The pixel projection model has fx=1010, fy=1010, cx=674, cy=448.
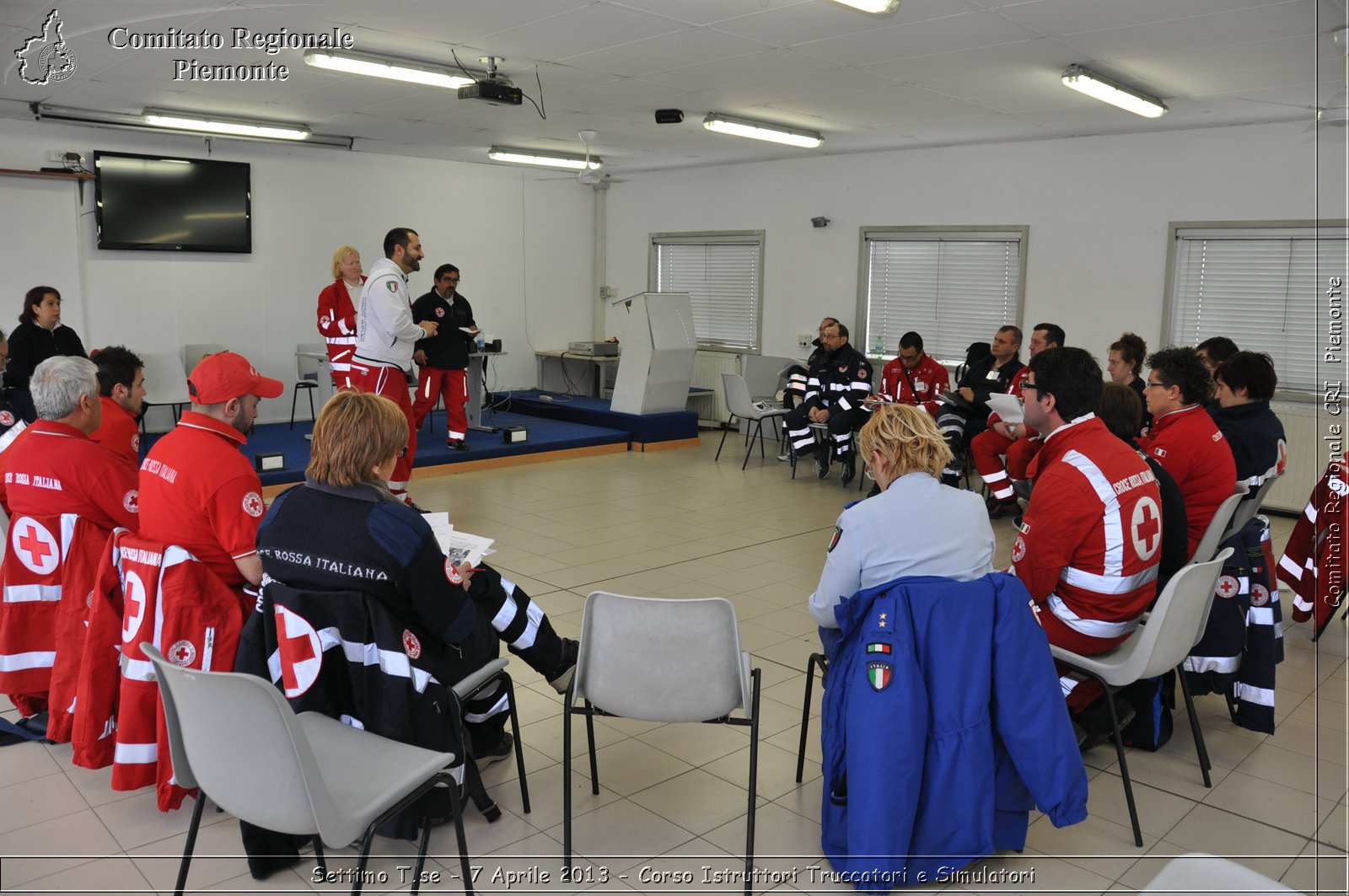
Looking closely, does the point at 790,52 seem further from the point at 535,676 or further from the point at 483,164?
the point at 483,164

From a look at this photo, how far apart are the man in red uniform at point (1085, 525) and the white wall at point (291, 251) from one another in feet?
27.4

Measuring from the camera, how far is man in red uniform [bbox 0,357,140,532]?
10.3 feet

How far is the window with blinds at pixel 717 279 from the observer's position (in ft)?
35.8

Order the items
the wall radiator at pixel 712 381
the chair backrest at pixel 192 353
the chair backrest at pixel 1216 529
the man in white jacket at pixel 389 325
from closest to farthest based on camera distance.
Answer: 1. the chair backrest at pixel 1216 529
2. the man in white jacket at pixel 389 325
3. the chair backrest at pixel 192 353
4. the wall radiator at pixel 712 381

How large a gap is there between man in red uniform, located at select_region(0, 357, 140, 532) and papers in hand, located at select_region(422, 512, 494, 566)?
0.97 meters

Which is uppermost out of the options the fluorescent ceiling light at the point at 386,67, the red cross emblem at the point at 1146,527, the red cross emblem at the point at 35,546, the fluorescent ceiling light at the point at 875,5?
the fluorescent ceiling light at the point at 386,67

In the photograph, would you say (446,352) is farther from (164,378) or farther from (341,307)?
(164,378)

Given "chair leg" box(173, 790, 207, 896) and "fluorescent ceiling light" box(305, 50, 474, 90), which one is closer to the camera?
"chair leg" box(173, 790, 207, 896)

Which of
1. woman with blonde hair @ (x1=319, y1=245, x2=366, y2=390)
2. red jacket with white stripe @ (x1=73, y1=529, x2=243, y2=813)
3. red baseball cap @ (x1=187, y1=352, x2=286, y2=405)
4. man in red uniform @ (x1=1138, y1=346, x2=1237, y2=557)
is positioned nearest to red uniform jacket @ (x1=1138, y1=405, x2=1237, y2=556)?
man in red uniform @ (x1=1138, y1=346, x2=1237, y2=557)

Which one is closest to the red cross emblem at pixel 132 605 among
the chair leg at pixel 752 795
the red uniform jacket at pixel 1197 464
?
the chair leg at pixel 752 795

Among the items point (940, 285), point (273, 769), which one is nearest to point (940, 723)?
point (273, 769)

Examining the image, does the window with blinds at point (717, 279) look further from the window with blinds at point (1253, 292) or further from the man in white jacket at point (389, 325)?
the man in white jacket at point (389, 325)

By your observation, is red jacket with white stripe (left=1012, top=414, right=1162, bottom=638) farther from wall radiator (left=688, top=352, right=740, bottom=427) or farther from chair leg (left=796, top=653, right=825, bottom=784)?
wall radiator (left=688, top=352, right=740, bottom=427)

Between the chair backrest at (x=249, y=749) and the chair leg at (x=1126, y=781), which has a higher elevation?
the chair backrest at (x=249, y=749)
